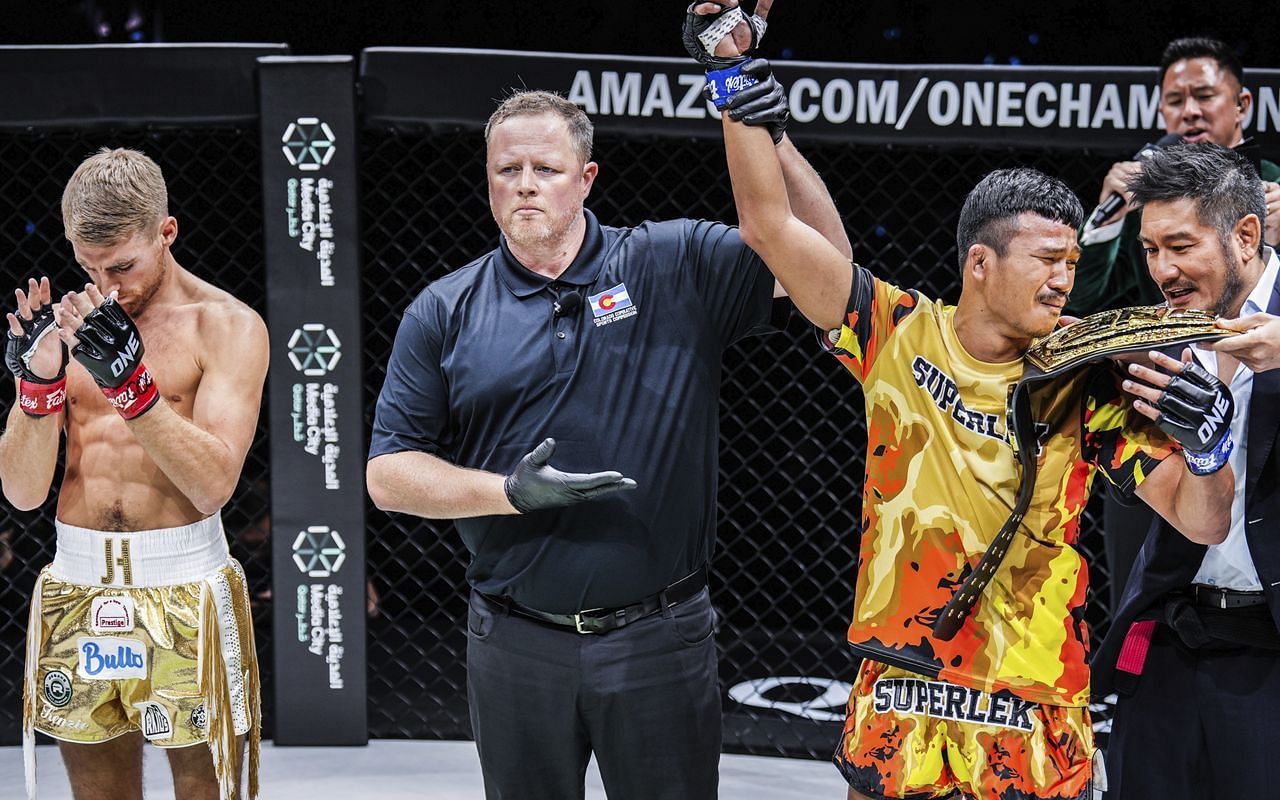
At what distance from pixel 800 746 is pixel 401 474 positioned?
176cm

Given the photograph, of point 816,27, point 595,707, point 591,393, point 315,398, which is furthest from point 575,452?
point 816,27

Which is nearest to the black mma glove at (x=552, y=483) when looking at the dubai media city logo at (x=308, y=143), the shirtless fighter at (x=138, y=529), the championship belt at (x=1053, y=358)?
the championship belt at (x=1053, y=358)

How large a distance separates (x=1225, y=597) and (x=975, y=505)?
1.36ft

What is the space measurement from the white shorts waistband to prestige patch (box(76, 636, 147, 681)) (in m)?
0.10

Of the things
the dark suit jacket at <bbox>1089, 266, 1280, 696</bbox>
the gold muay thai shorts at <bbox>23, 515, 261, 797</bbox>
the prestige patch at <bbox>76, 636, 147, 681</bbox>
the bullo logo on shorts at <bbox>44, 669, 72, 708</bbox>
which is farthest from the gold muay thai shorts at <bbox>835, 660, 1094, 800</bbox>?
the bullo logo on shorts at <bbox>44, 669, 72, 708</bbox>

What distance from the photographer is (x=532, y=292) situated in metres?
2.09

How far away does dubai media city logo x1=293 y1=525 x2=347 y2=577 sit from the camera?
3.30 meters

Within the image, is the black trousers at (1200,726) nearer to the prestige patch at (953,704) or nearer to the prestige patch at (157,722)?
the prestige patch at (953,704)

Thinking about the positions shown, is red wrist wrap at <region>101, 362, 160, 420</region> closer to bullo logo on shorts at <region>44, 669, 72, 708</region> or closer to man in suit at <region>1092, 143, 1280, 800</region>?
bullo logo on shorts at <region>44, 669, 72, 708</region>

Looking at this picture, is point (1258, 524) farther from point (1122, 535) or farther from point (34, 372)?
point (34, 372)

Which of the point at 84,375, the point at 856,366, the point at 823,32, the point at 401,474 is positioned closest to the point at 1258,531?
the point at 856,366

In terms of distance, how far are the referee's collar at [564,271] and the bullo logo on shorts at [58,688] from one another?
3.38 ft

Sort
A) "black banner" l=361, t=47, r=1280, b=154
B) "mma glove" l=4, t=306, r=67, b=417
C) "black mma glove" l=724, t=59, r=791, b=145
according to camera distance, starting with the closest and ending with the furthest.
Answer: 1. "black mma glove" l=724, t=59, r=791, b=145
2. "mma glove" l=4, t=306, r=67, b=417
3. "black banner" l=361, t=47, r=1280, b=154

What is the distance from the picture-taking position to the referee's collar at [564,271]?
209 cm
